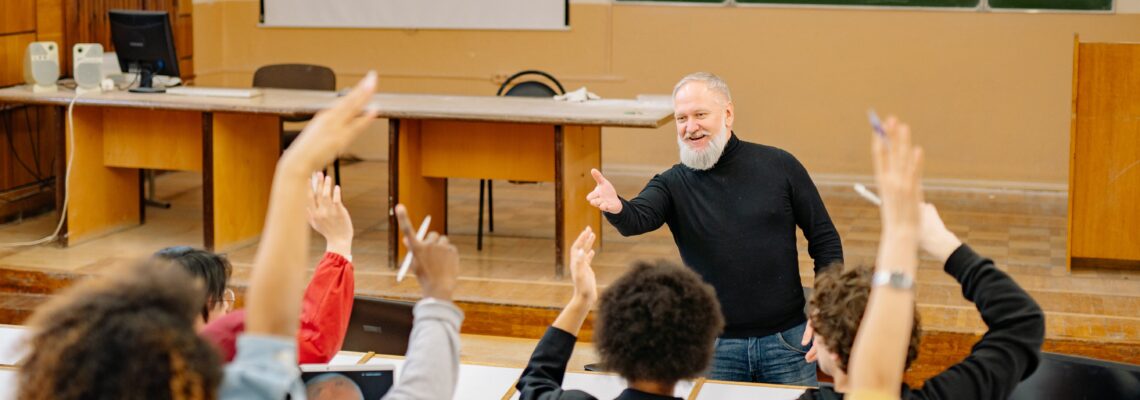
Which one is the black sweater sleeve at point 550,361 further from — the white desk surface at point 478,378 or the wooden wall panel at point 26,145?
the wooden wall panel at point 26,145

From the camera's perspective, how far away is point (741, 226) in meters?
3.13

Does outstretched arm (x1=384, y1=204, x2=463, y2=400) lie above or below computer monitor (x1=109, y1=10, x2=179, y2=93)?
below

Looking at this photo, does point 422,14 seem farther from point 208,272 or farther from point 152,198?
point 208,272

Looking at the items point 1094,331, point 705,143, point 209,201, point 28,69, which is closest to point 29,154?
point 28,69

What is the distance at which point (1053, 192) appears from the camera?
7.35 metres

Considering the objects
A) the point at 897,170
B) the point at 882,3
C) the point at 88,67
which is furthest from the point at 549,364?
the point at 882,3

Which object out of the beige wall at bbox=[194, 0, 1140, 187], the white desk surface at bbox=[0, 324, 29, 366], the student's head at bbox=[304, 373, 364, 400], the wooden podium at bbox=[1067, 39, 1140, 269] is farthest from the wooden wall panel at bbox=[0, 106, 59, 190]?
the wooden podium at bbox=[1067, 39, 1140, 269]

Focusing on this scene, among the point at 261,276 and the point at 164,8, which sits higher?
the point at 164,8

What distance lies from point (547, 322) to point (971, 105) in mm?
3694

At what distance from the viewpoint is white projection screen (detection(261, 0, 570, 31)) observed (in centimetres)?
799

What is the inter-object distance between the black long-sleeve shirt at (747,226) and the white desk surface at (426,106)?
1.79m

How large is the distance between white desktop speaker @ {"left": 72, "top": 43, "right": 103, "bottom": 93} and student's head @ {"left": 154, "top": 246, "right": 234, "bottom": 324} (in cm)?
374

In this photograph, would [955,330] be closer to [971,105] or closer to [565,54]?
[971,105]

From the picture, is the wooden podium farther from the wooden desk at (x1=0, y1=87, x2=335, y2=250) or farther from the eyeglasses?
the eyeglasses
